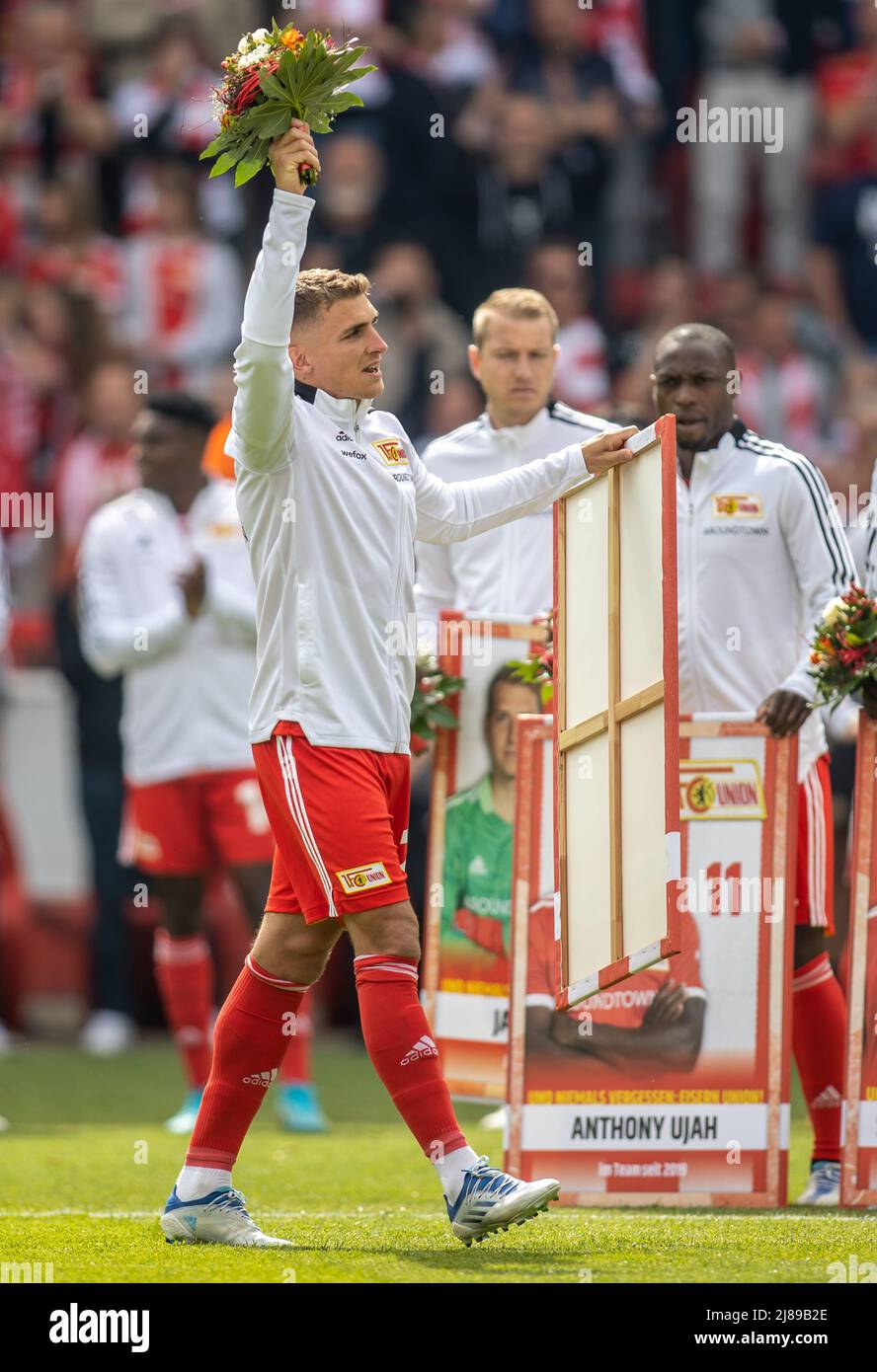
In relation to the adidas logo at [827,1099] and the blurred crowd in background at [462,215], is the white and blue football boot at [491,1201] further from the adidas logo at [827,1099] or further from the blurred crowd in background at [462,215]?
the blurred crowd in background at [462,215]

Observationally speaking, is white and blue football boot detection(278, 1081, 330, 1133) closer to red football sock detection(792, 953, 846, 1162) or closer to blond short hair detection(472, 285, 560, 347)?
red football sock detection(792, 953, 846, 1162)

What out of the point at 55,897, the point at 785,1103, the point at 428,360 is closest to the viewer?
the point at 785,1103

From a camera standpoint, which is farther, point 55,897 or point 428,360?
point 428,360

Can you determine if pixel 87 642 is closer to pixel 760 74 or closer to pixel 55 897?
pixel 55 897

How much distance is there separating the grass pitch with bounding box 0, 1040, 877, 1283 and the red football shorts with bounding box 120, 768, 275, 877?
3.50 ft

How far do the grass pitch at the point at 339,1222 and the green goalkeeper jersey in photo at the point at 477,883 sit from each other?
27.2 inches

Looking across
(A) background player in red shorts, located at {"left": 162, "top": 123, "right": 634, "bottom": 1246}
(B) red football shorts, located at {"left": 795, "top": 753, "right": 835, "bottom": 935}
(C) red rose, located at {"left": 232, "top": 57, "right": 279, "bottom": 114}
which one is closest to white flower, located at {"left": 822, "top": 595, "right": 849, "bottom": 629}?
(B) red football shorts, located at {"left": 795, "top": 753, "right": 835, "bottom": 935}

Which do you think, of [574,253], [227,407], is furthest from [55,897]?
[574,253]

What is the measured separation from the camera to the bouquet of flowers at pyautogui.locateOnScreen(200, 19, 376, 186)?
5.59 meters

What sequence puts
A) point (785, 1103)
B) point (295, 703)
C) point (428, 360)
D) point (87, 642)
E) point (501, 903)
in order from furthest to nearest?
point (428, 360) → point (87, 642) → point (501, 903) → point (785, 1103) → point (295, 703)

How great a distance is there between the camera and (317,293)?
5945mm

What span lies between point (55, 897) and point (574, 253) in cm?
493

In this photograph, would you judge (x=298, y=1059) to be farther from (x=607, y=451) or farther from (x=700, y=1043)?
(x=607, y=451)

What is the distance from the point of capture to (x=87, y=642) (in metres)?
9.73
